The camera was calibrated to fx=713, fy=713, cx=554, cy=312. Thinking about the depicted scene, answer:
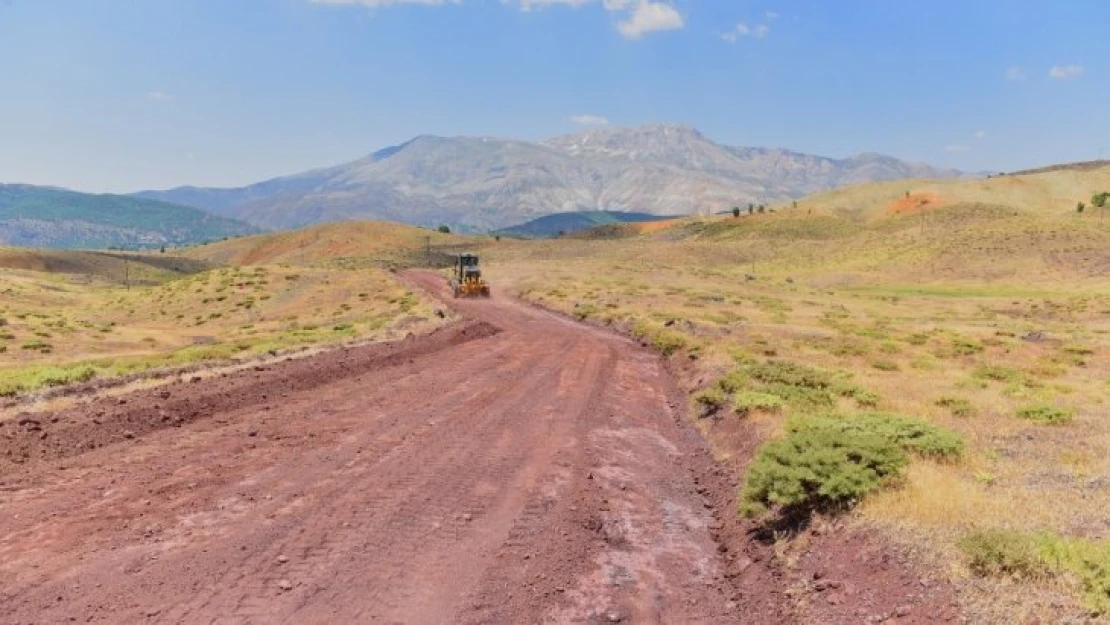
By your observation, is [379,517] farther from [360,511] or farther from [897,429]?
[897,429]

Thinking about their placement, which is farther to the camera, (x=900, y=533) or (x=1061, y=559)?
(x=900, y=533)

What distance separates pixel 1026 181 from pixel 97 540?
218 m

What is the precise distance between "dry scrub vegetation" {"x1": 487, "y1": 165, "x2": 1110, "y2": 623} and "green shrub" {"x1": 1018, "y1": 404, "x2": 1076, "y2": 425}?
6 centimetres

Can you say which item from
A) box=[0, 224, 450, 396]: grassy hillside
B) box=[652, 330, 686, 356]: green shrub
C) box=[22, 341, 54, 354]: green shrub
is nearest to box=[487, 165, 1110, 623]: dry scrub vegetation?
box=[652, 330, 686, 356]: green shrub

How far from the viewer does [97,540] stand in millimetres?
10359

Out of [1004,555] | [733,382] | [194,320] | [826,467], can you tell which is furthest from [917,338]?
[194,320]

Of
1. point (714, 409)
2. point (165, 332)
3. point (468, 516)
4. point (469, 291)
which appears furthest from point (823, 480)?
point (165, 332)

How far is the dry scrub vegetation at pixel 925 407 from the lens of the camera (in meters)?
8.74

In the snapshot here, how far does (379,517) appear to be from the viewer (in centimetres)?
1149

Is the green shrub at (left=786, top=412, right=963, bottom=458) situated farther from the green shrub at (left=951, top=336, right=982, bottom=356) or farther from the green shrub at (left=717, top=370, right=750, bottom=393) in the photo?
the green shrub at (left=951, top=336, right=982, bottom=356)

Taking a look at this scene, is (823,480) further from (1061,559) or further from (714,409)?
(714,409)

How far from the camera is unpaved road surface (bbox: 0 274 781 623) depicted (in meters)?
9.03

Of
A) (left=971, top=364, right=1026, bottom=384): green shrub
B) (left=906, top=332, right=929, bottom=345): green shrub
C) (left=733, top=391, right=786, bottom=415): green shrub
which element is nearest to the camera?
(left=733, top=391, right=786, bottom=415): green shrub

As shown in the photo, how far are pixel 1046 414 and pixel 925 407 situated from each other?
8.58 feet
